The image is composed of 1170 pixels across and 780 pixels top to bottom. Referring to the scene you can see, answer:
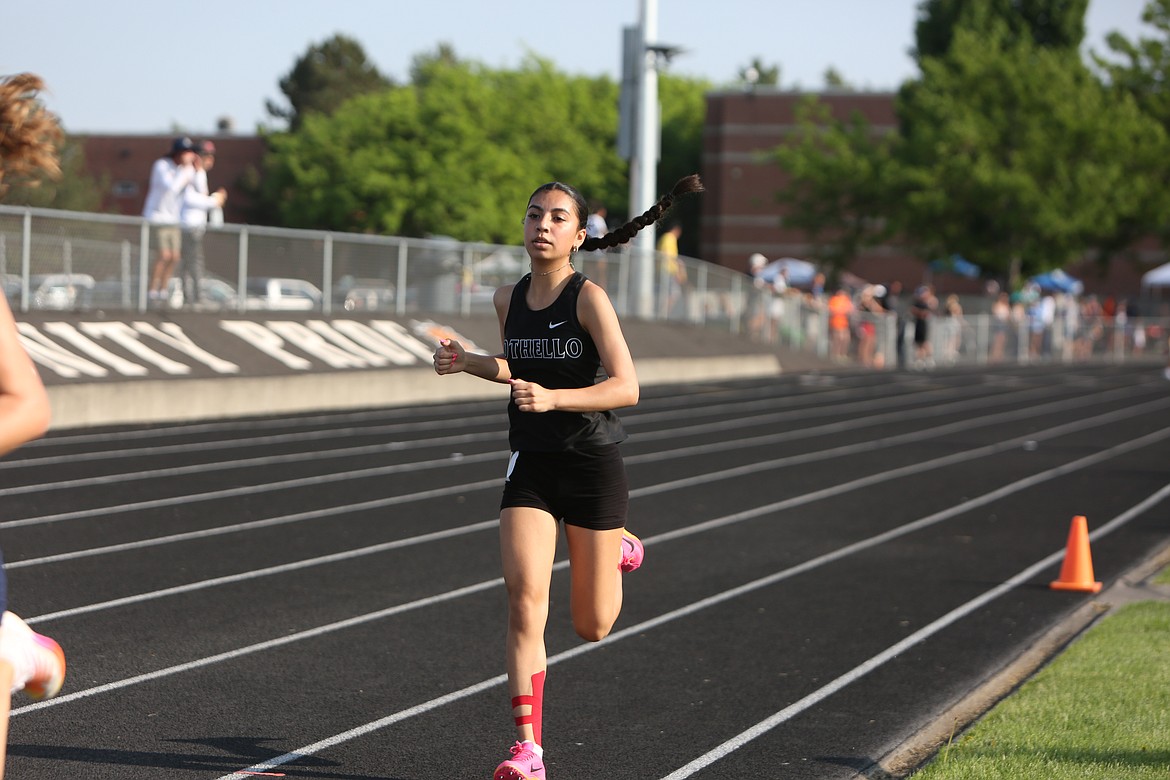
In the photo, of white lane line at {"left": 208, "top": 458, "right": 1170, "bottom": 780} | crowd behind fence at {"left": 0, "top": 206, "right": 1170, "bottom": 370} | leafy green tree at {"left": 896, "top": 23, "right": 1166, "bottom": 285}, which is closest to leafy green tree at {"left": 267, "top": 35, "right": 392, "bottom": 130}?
leafy green tree at {"left": 896, "top": 23, "right": 1166, "bottom": 285}

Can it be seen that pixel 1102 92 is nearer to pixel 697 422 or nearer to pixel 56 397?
pixel 697 422

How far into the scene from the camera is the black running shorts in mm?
5055

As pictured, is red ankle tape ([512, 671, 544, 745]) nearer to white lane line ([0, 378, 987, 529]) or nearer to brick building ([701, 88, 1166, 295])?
white lane line ([0, 378, 987, 529])

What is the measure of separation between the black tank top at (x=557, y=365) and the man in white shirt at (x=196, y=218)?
46.9 feet

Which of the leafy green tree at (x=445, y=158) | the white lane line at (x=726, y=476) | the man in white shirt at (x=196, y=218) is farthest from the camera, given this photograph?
the leafy green tree at (x=445, y=158)

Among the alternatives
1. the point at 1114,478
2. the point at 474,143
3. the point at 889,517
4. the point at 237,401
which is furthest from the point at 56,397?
the point at 474,143

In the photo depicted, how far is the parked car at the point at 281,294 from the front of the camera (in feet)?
66.8

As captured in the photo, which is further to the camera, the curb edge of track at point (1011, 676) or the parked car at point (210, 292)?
the parked car at point (210, 292)

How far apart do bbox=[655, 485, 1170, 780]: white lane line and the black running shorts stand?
3.16 ft

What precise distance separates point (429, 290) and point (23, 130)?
21.0 meters

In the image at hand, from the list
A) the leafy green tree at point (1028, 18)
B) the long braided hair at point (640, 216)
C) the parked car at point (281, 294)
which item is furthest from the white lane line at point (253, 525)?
the leafy green tree at point (1028, 18)

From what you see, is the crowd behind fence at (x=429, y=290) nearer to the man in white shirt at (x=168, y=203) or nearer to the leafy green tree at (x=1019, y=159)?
the man in white shirt at (x=168, y=203)

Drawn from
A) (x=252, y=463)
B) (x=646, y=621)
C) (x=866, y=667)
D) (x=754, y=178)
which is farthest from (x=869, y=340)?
(x=754, y=178)

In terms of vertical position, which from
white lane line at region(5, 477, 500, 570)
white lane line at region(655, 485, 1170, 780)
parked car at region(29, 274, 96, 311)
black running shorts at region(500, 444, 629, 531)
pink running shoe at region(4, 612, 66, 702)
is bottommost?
white lane line at region(655, 485, 1170, 780)
